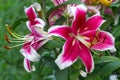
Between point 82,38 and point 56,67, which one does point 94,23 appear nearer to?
point 82,38

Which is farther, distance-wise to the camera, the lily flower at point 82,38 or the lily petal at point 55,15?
the lily petal at point 55,15

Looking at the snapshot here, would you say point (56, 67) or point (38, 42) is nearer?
point (38, 42)

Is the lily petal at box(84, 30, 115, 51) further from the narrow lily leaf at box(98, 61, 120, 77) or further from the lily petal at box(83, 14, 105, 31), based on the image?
the narrow lily leaf at box(98, 61, 120, 77)

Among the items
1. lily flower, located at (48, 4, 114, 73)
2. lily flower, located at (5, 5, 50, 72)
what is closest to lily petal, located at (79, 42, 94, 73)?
lily flower, located at (48, 4, 114, 73)

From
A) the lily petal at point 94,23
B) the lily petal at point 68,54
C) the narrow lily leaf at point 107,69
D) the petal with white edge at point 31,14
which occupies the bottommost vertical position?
the narrow lily leaf at point 107,69

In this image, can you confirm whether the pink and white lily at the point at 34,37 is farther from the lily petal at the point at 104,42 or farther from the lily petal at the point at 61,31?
the lily petal at the point at 104,42

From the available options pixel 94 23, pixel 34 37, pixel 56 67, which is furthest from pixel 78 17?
pixel 56 67

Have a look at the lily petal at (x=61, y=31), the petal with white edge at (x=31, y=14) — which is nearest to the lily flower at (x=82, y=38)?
the lily petal at (x=61, y=31)
